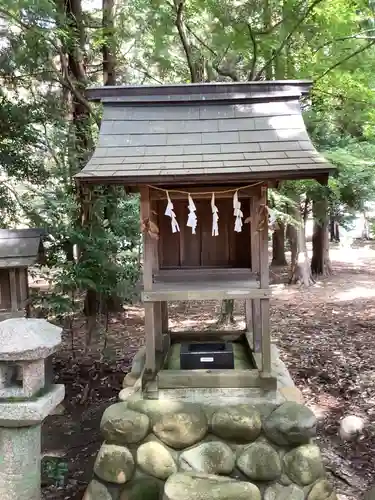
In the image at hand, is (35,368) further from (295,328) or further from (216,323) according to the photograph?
(295,328)

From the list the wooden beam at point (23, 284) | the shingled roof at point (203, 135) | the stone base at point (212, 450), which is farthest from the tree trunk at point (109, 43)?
the stone base at point (212, 450)

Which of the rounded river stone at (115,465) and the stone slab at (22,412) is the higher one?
the stone slab at (22,412)

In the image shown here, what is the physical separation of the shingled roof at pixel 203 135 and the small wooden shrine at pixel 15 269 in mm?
1874

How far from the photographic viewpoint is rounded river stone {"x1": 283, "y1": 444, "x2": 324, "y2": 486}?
3934mm

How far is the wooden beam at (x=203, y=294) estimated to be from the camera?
424cm

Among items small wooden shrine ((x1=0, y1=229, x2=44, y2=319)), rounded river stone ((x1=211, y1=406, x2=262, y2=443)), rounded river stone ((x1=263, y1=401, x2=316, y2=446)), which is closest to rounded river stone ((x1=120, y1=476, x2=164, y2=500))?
rounded river stone ((x1=211, y1=406, x2=262, y2=443))

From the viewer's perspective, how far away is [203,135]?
4594 millimetres

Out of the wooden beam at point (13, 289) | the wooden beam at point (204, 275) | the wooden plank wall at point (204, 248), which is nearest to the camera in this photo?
the wooden beam at point (204, 275)

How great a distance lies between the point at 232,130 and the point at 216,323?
5.75 meters

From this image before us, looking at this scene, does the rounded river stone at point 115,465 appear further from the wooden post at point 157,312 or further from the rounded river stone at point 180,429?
the wooden post at point 157,312

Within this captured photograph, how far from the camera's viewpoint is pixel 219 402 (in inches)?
170

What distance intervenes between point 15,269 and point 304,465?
395 cm

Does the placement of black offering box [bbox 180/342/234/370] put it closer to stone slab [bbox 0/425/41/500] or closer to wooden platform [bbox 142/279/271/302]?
wooden platform [bbox 142/279/271/302]

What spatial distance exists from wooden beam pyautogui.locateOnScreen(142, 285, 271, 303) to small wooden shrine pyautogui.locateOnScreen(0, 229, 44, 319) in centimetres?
202
